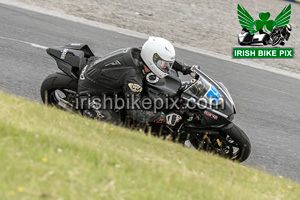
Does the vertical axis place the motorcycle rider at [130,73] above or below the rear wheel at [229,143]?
above

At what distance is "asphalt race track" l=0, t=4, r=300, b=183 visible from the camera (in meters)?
7.73

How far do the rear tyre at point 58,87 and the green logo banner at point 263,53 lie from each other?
7.06m

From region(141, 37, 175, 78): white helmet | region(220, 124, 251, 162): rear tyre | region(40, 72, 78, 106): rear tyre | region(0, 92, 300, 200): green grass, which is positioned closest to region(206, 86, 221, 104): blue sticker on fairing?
region(220, 124, 251, 162): rear tyre

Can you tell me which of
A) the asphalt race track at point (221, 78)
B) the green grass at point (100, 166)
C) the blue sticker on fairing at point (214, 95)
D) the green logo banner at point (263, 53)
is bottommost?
the asphalt race track at point (221, 78)

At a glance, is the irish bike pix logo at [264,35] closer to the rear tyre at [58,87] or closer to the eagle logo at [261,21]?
the eagle logo at [261,21]

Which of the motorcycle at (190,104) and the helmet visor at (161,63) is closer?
the helmet visor at (161,63)

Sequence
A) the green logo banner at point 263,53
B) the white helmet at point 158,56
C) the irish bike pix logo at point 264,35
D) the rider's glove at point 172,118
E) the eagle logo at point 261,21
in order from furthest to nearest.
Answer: the eagle logo at point 261,21, the irish bike pix logo at point 264,35, the green logo banner at point 263,53, the rider's glove at point 172,118, the white helmet at point 158,56

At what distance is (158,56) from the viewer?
6.16 meters

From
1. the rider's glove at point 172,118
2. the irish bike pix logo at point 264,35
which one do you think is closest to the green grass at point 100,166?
the rider's glove at point 172,118

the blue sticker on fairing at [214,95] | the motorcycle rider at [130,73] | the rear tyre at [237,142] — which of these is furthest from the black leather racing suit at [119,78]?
the rear tyre at [237,142]

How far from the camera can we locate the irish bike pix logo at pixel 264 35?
13273mm

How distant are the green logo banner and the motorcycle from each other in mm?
6558

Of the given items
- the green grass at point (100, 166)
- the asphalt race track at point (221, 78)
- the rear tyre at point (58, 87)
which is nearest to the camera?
the green grass at point (100, 166)

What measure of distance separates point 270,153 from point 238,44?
6.66 m
